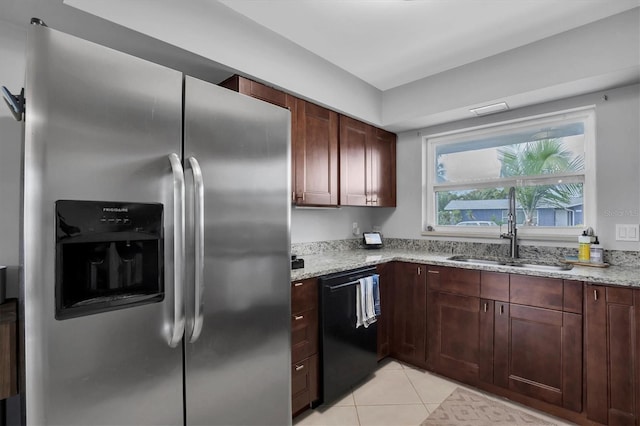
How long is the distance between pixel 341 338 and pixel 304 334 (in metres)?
0.34

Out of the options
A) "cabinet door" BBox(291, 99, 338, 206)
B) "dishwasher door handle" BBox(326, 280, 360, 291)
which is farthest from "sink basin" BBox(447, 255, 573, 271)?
"cabinet door" BBox(291, 99, 338, 206)

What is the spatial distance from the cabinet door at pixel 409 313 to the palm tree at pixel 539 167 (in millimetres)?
1122

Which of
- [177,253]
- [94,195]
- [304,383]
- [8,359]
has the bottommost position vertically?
[304,383]

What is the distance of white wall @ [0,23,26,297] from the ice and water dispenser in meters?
0.98

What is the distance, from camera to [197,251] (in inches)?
46.7

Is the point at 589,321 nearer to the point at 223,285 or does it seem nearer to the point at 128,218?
the point at 223,285

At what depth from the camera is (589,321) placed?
1.92m

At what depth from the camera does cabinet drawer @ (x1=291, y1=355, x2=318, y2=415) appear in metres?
1.94

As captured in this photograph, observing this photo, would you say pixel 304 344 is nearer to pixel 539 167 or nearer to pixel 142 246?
pixel 142 246

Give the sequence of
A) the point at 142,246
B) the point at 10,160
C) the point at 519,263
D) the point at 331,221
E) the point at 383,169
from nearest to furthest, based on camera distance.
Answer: the point at 142,246, the point at 10,160, the point at 519,263, the point at 331,221, the point at 383,169

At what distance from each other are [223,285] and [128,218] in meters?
0.45

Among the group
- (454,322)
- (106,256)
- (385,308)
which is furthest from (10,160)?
(454,322)

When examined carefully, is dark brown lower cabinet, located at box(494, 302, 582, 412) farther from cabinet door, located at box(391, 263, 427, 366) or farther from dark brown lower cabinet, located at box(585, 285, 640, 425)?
cabinet door, located at box(391, 263, 427, 366)

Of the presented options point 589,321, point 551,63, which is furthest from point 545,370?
point 551,63
